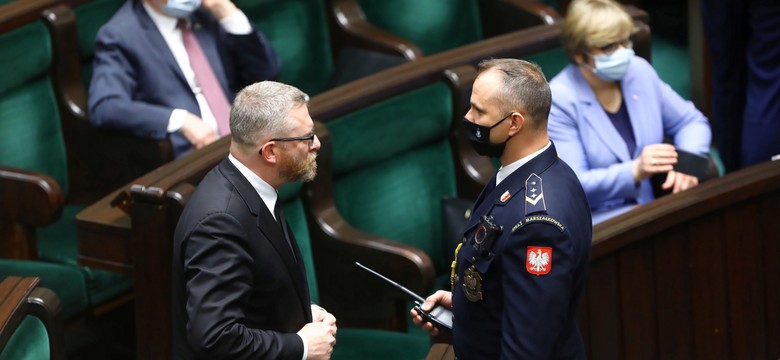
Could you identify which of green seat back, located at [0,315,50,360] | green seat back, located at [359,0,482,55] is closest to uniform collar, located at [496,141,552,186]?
green seat back, located at [0,315,50,360]

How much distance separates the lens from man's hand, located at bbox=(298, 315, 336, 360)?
147 centimetres

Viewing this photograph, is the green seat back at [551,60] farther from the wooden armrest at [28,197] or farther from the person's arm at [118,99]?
the wooden armrest at [28,197]

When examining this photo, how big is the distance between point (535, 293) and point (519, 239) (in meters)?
0.06

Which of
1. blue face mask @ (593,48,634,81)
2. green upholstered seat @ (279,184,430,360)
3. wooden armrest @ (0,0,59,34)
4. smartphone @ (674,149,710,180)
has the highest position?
blue face mask @ (593,48,634,81)

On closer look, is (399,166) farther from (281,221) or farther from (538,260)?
Result: (538,260)

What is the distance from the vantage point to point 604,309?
1891 millimetres

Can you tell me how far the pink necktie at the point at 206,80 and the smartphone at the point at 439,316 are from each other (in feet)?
2.51

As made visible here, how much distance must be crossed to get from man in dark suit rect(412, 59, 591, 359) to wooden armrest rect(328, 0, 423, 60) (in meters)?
1.05

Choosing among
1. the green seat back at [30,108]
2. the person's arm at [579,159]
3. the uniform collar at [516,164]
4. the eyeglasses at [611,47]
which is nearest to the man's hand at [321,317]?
the uniform collar at [516,164]

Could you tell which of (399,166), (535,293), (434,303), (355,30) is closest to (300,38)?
(355,30)

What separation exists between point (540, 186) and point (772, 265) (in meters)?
0.78

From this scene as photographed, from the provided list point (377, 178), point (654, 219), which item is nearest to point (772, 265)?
point (654, 219)

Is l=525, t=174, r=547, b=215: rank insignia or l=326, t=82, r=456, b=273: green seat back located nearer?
l=525, t=174, r=547, b=215: rank insignia

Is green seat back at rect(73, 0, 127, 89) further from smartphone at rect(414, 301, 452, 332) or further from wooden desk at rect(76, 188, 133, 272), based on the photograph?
smartphone at rect(414, 301, 452, 332)
